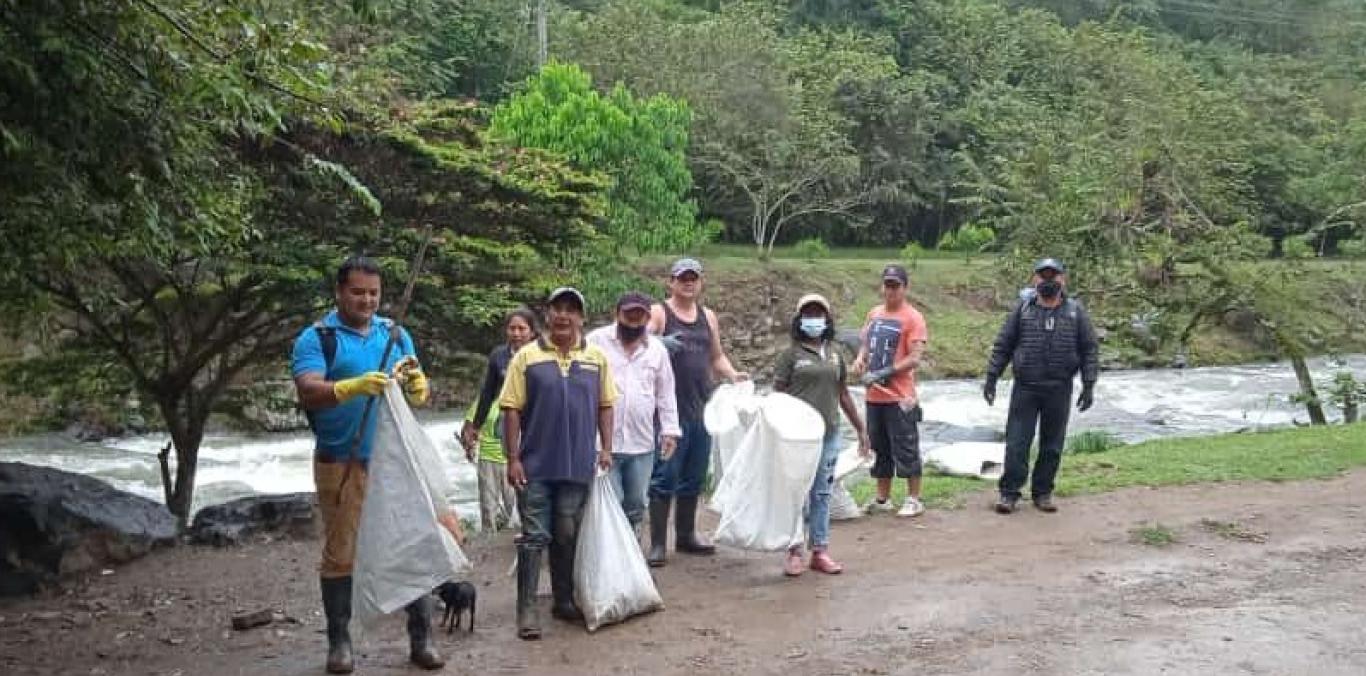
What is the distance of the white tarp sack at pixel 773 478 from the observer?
21.9ft

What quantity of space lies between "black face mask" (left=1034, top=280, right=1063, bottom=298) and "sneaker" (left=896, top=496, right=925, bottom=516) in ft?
5.48

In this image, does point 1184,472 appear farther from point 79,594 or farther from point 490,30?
point 490,30

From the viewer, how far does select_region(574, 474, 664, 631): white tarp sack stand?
5801 mm

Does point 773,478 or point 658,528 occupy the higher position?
point 773,478

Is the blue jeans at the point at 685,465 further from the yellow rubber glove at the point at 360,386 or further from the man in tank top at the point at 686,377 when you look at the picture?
the yellow rubber glove at the point at 360,386

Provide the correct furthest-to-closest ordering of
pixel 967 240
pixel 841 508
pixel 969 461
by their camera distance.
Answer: pixel 967 240 → pixel 969 461 → pixel 841 508

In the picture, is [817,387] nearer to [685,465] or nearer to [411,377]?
[685,465]

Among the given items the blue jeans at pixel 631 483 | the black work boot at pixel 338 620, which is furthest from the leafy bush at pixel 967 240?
the black work boot at pixel 338 620

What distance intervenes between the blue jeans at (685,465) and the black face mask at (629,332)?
0.89 meters

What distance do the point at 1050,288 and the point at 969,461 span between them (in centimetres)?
270

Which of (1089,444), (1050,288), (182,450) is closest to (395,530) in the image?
(1050,288)

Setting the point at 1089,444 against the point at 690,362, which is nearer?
the point at 690,362

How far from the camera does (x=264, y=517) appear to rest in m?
8.99

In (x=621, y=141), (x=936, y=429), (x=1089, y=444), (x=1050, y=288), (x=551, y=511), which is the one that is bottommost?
(x=936, y=429)
